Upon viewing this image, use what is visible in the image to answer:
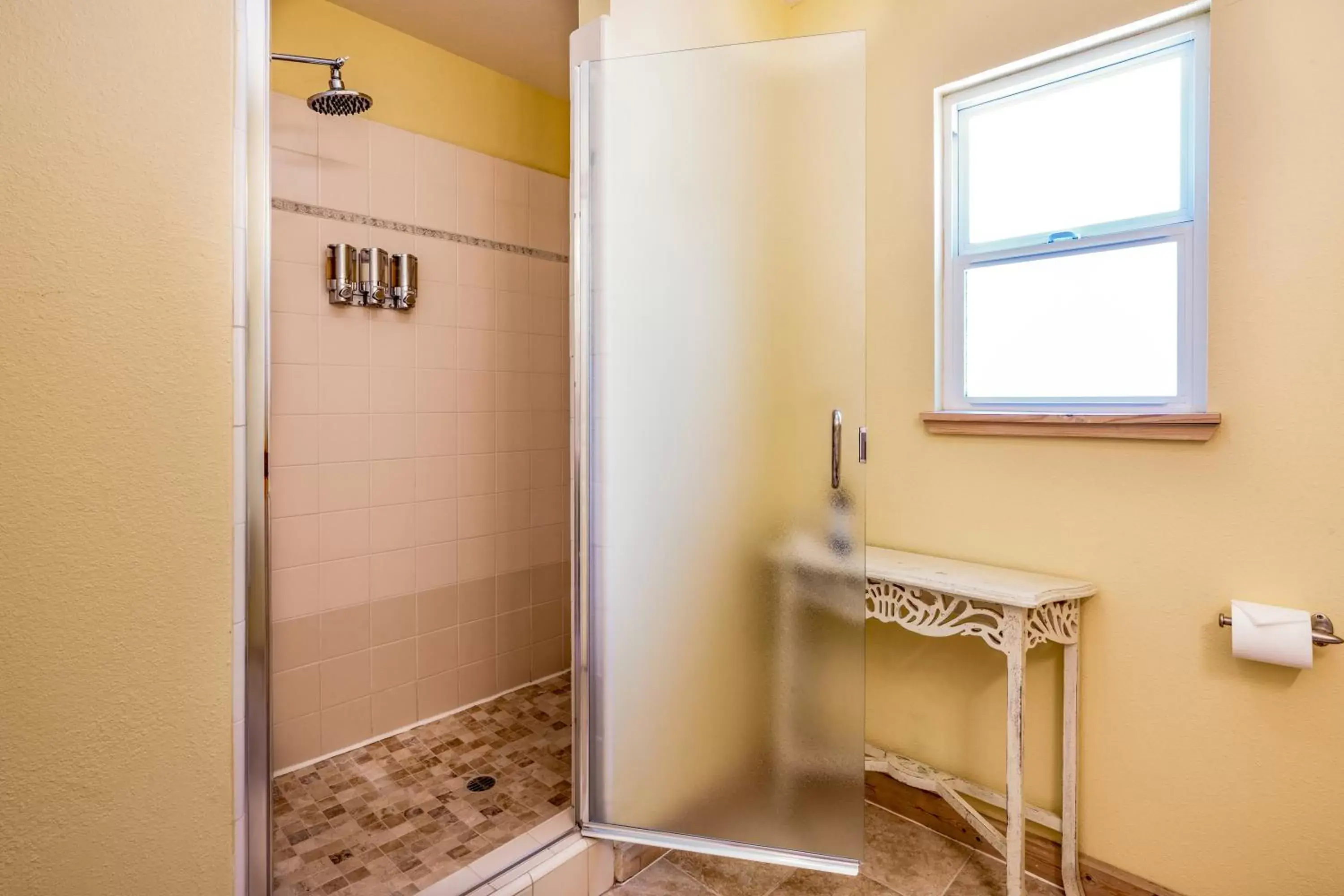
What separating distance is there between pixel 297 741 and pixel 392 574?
1.95 feet

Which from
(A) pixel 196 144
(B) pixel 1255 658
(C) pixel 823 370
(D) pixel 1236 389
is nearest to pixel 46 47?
(A) pixel 196 144

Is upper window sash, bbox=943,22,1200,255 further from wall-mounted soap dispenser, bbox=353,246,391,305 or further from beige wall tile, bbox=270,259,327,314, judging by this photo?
beige wall tile, bbox=270,259,327,314

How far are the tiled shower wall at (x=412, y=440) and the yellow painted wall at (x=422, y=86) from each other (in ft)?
0.24

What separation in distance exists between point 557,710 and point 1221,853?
6.62 ft

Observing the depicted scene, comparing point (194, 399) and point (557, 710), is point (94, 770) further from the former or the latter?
point (557, 710)

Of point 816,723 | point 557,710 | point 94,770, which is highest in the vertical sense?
point 94,770

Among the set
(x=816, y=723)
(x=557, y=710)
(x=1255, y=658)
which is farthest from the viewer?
(x=557, y=710)

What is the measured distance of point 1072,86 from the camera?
175 cm

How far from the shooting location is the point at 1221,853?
4.95 feet

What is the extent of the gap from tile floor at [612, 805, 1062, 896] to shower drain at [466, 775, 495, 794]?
1.77 ft

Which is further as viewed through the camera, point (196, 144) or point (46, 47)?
point (196, 144)

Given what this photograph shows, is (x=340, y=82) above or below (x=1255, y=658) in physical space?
above

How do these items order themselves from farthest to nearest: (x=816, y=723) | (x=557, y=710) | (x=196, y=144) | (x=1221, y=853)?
(x=557, y=710), (x=816, y=723), (x=1221, y=853), (x=196, y=144)

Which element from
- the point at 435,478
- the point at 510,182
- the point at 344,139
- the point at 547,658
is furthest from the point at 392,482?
the point at 510,182
